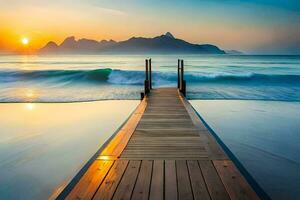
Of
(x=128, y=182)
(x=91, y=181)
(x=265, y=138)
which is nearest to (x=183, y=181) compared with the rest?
(x=128, y=182)

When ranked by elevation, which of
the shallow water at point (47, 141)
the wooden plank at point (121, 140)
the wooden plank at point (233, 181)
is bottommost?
the shallow water at point (47, 141)

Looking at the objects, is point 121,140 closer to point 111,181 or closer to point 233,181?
point 111,181

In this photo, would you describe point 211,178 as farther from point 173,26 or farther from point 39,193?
point 173,26

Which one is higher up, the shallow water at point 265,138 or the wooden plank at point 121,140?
the wooden plank at point 121,140

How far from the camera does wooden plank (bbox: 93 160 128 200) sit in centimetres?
275

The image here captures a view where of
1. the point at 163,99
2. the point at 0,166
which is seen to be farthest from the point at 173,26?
the point at 0,166

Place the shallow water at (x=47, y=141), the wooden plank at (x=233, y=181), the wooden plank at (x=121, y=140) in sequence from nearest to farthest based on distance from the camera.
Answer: the wooden plank at (x=233, y=181) → the wooden plank at (x=121, y=140) → the shallow water at (x=47, y=141)

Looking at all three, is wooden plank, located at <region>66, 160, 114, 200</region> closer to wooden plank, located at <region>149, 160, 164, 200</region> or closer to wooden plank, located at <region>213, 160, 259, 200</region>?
wooden plank, located at <region>149, 160, 164, 200</region>

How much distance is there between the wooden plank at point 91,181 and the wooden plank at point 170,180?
0.64 metres

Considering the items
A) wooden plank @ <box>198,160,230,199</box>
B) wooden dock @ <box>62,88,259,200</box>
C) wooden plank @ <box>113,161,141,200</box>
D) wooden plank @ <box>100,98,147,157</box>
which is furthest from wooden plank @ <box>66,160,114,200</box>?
wooden plank @ <box>198,160,230,199</box>

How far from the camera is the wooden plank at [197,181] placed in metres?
2.75

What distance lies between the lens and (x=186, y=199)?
268 cm

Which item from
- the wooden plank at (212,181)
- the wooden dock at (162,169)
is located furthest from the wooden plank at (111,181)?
the wooden plank at (212,181)

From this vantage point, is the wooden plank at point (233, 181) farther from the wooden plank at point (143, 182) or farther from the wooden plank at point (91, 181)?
the wooden plank at point (91, 181)
